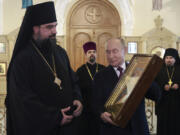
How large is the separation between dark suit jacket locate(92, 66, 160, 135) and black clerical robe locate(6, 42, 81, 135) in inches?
12.6

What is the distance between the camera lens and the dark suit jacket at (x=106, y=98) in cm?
201

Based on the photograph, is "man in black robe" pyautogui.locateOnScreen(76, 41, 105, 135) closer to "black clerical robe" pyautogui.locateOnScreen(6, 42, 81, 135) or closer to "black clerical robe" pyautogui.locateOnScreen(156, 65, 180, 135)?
"black clerical robe" pyautogui.locateOnScreen(156, 65, 180, 135)

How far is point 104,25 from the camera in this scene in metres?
7.19

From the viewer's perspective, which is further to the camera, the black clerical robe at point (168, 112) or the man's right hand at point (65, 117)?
the black clerical robe at point (168, 112)

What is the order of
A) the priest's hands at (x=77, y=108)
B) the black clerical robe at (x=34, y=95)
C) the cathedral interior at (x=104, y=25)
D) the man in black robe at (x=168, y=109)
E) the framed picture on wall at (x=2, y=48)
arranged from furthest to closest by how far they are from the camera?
the cathedral interior at (x=104, y=25)
the framed picture on wall at (x=2, y=48)
the man in black robe at (x=168, y=109)
the priest's hands at (x=77, y=108)
the black clerical robe at (x=34, y=95)

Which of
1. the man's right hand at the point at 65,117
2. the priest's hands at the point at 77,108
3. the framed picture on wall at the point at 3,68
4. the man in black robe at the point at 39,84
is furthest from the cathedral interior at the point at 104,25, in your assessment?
the man's right hand at the point at 65,117

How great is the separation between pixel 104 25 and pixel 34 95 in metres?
5.76

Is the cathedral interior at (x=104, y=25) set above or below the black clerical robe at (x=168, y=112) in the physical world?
above

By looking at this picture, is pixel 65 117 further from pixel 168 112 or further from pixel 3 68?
pixel 3 68

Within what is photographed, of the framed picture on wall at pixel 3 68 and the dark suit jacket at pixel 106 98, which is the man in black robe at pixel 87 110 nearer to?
the dark suit jacket at pixel 106 98

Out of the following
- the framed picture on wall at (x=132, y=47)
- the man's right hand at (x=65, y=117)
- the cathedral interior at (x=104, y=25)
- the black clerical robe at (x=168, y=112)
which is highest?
the cathedral interior at (x=104, y=25)

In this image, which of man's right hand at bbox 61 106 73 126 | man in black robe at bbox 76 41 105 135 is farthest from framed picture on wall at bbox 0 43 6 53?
man's right hand at bbox 61 106 73 126

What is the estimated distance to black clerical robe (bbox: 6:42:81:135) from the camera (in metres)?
1.74

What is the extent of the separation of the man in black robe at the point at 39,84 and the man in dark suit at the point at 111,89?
25cm
